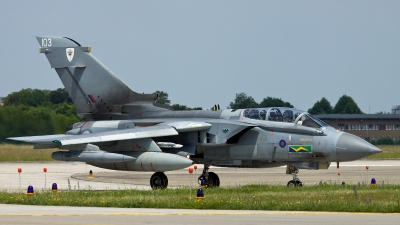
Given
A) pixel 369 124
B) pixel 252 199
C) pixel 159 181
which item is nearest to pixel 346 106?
pixel 369 124

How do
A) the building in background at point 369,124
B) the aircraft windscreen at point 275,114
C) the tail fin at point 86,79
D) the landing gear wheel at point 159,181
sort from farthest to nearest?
the building in background at point 369,124 < the tail fin at point 86,79 < the landing gear wheel at point 159,181 < the aircraft windscreen at point 275,114

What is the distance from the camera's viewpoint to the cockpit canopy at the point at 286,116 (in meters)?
22.0

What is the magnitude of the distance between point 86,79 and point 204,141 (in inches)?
211

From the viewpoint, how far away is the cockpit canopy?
865 inches

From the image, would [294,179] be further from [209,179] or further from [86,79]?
[86,79]

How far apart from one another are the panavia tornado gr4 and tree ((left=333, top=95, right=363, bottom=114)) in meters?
101

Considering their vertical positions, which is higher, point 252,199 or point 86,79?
point 86,79

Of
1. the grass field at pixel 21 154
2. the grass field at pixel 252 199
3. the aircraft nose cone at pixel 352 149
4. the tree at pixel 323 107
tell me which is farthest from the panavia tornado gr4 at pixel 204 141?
the tree at pixel 323 107

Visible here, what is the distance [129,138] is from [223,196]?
4.61m

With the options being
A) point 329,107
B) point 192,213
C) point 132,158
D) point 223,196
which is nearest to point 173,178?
point 132,158

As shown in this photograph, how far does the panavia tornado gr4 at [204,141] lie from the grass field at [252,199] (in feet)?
4.20

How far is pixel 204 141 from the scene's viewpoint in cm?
2298

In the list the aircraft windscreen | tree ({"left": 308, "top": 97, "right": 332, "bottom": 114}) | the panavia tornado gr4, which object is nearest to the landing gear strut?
the panavia tornado gr4

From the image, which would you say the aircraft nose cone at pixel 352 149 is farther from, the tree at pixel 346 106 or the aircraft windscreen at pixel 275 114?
the tree at pixel 346 106
